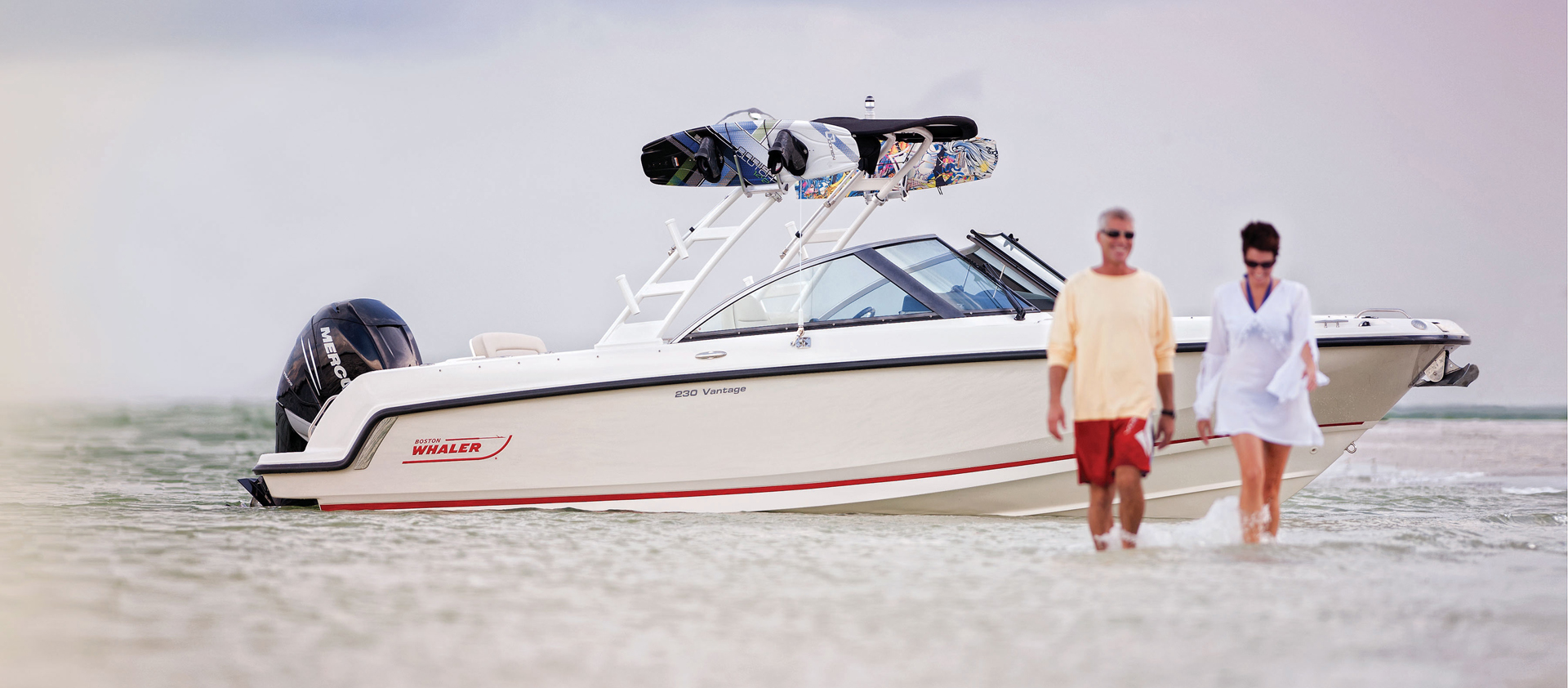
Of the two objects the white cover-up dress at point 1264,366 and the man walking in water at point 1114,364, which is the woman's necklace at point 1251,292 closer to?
the white cover-up dress at point 1264,366

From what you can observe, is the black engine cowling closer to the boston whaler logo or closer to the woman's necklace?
the boston whaler logo

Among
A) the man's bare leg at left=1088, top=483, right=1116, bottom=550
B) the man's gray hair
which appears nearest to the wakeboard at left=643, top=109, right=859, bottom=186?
the man's gray hair

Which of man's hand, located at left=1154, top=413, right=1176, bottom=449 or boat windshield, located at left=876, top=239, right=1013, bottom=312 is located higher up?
boat windshield, located at left=876, top=239, right=1013, bottom=312

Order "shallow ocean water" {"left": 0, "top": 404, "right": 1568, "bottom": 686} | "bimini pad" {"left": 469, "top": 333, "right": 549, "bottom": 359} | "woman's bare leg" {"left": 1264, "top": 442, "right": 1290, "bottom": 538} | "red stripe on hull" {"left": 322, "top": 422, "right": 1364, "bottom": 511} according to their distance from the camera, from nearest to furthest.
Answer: "shallow ocean water" {"left": 0, "top": 404, "right": 1568, "bottom": 686}
"woman's bare leg" {"left": 1264, "top": 442, "right": 1290, "bottom": 538}
"red stripe on hull" {"left": 322, "top": 422, "right": 1364, "bottom": 511}
"bimini pad" {"left": 469, "top": 333, "right": 549, "bottom": 359}

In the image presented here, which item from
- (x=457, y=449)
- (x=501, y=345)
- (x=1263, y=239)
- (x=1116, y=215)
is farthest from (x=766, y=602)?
(x=501, y=345)

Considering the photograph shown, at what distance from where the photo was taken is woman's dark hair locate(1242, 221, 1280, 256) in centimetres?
410

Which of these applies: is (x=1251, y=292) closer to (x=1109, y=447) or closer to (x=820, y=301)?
(x=1109, y=447)

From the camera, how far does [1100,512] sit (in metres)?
4.15

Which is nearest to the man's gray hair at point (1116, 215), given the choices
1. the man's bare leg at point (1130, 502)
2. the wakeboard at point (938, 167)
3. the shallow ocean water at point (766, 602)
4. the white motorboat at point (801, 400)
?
the man's bare leg at point (1130, 502)

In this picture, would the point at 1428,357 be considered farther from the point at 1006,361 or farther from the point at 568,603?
the point at 568,603

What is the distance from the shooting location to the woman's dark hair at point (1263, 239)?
4098 mm

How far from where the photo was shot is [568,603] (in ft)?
11.2

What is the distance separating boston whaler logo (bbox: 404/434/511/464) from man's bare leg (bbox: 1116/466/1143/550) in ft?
11.5

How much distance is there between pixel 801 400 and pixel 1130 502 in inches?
80.0
